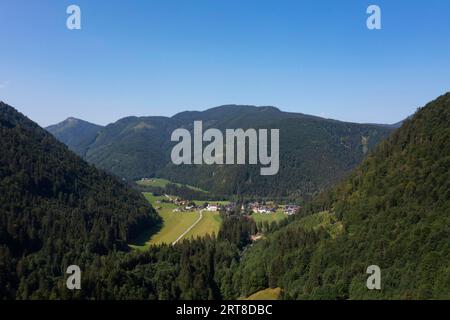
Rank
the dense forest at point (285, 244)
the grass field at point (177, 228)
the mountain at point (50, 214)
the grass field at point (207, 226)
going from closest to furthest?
the dense forest at point (285, 244) < the mountain at point (50, 214) < the grass field at point (177, 228) < the grass field at point (207, 226)

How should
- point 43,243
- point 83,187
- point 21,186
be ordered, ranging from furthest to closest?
point 83,187 < point 21,186 < point 43,243

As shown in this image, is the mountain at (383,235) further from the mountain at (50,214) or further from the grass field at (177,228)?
the mountain at (50,214)

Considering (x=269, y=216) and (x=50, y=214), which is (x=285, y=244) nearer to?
(x=50, y=214)

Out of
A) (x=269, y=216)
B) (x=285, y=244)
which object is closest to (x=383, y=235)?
(x=285, y=244)

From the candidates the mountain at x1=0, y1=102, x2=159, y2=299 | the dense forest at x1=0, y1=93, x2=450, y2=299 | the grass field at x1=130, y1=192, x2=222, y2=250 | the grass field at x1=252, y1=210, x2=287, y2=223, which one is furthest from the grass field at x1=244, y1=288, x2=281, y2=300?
the grass field at x1=252, y1=210, x2=287, y2=223

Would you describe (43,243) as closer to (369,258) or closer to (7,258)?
(7,258)

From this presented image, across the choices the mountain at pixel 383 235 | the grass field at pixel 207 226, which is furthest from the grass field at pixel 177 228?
the mountain at pixel 383 235
